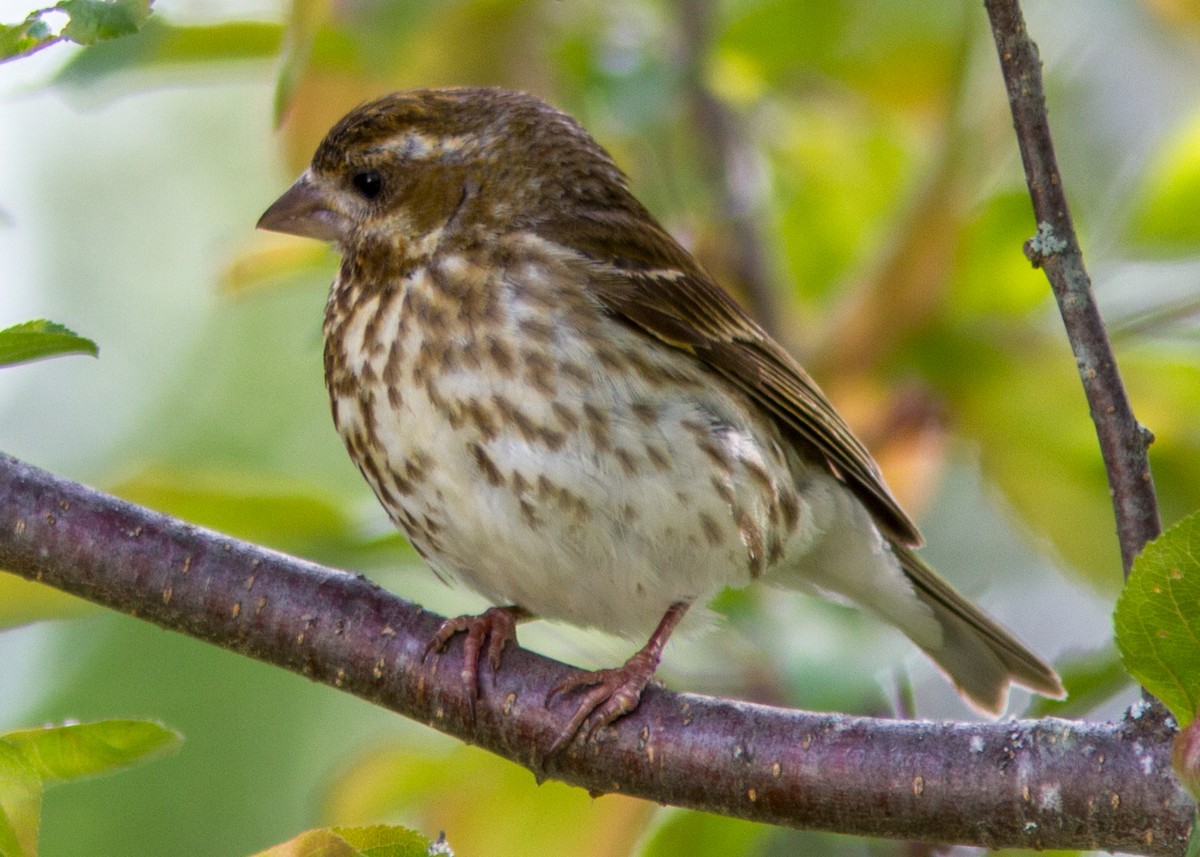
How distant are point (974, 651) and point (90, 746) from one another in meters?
Answer: 2.64

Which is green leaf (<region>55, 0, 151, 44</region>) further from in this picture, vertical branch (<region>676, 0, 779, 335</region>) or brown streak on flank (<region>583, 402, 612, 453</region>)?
vertical branch (<region>676, 0, 779, 335</region>)

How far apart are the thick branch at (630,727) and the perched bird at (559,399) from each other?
0.11 meters

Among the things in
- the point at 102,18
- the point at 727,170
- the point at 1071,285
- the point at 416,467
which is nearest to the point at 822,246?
A: the point at 727,170

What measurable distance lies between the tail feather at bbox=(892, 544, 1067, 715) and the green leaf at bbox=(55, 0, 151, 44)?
9.10ft

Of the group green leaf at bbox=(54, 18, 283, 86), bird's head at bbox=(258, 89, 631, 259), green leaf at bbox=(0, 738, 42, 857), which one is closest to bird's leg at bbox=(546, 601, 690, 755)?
green leaf at bbox=(0, 738, 42, 857)

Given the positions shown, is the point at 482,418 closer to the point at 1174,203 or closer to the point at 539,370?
the point at 539,370

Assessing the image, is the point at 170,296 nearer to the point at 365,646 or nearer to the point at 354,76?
the point at 354,76

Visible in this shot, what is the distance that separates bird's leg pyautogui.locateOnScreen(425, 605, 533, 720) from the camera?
3.00 metres

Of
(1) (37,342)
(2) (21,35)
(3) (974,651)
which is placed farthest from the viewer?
(3) (974,651)

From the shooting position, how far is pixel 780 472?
3900mm

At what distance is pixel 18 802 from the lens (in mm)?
2102

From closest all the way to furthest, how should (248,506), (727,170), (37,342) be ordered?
1. (37,342)
2. (248,506)
3. (727,170)

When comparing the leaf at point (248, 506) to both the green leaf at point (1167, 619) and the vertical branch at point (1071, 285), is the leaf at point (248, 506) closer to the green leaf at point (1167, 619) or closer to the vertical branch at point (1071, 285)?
the vertical branch at point (1071, 285)

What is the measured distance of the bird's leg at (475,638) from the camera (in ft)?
9.85
